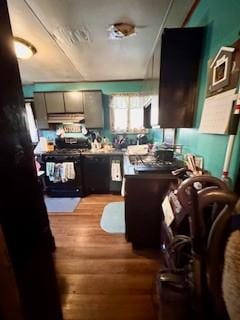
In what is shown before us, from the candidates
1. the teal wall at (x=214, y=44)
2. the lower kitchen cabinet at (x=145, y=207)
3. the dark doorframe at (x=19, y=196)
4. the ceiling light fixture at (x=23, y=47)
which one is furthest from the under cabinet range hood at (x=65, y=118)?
the dark doorframe at (x=19, y=196)

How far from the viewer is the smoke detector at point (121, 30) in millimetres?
1716

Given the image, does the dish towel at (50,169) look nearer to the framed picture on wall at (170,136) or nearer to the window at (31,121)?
the window at (31,121)

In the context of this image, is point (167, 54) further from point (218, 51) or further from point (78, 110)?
point (78, 110)

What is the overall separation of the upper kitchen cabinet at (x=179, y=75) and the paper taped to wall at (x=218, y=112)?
0.86 feet

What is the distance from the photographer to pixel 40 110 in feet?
12.3

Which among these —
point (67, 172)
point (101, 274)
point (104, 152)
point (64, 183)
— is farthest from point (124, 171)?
point (64, 183)

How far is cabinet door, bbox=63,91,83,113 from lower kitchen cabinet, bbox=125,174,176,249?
254cm

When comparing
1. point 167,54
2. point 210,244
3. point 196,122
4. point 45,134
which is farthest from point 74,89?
point 210,244

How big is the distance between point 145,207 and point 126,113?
2651 millimetres

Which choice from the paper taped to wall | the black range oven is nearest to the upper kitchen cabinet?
the paper taped to wall

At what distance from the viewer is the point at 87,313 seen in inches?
52.3

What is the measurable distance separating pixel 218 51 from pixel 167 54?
1.33ft

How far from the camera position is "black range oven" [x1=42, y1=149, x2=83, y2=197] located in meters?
3.41

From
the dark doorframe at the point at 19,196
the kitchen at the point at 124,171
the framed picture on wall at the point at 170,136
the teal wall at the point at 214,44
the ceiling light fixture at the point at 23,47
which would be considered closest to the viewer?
the dark doorframe at the point at 19,196
